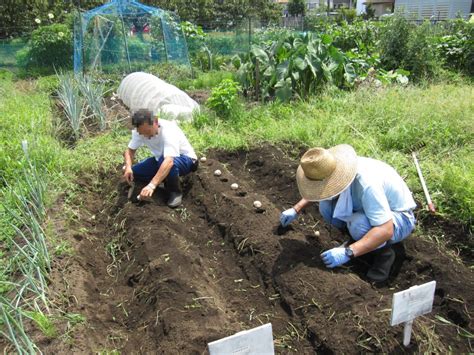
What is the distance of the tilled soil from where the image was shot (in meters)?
2.09

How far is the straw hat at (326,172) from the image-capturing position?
233cm

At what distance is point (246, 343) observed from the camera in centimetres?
144

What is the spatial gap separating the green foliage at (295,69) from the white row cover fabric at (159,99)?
1295 mm

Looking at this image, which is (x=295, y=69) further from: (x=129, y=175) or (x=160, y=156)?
(x=129, y=175)

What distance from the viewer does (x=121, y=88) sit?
742 cm

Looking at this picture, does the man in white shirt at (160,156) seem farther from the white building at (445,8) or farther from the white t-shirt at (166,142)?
the white building at (445,8)

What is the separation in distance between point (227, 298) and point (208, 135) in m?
2.81

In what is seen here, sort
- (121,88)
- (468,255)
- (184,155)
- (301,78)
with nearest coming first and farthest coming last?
(468,255)
(184,155)
(301,78)
(121,88)

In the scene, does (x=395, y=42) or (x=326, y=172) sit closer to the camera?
(x=326, y=172)

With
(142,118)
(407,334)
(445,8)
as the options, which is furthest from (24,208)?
(445,8)

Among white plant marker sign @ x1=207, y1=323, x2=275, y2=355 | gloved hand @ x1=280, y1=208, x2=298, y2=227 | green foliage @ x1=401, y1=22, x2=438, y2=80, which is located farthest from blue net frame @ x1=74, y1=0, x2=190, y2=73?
white plant marker sign @ x1=207, y1=323, x2=275, y2=355

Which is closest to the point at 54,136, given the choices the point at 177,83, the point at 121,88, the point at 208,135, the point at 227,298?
the point at 208,135

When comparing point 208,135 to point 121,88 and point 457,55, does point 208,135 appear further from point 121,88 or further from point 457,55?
point 457,55

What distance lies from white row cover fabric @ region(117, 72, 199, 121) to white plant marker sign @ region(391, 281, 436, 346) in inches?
174
